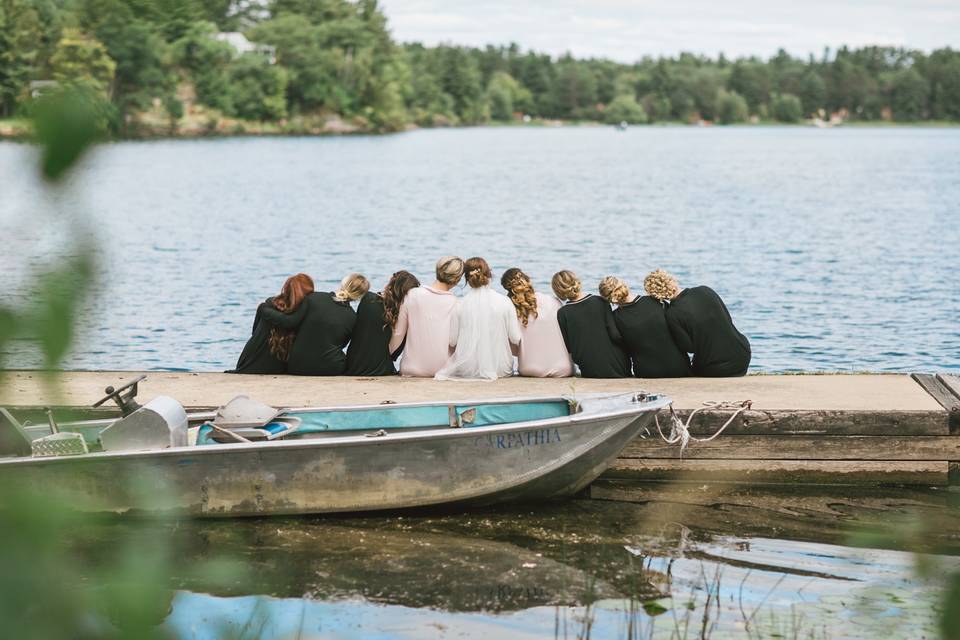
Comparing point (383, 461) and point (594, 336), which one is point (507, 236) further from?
point (383, 461)

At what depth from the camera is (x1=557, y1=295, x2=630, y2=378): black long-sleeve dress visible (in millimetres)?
10234

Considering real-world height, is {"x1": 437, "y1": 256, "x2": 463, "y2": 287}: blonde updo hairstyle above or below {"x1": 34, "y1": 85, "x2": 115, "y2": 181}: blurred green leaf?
below

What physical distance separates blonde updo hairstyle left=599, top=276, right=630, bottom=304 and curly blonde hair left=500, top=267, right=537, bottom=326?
2.02ft

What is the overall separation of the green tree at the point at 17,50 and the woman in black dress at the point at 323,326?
8283 millimetres

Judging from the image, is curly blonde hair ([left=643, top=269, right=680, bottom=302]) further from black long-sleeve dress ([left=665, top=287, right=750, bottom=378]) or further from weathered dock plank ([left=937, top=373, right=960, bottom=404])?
weathered dock plank ([left=937, top=373, right=960, bottom=404])

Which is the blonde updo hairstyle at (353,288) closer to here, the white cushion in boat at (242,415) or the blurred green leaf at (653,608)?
the white cushion in boat at (242,415)

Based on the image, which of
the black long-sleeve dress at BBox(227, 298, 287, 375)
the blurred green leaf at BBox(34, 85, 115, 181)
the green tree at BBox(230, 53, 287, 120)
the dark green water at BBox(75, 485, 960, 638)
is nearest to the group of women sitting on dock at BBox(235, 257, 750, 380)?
the black long-sleeve dress at BBox(227, 298, 287, 375)

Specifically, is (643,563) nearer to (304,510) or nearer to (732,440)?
(732,440)

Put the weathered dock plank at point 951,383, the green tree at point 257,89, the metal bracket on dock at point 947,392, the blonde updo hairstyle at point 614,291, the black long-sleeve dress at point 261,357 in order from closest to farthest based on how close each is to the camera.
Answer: the metal bracket on dock at point 947,392 → the weathered dock plank at point 951,383 → the blonde updo hairstyle at point 614,291 → the black long-sleeve dress at point 261,357 → the green tree at point 257,89

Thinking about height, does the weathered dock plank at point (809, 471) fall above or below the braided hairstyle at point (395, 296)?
below

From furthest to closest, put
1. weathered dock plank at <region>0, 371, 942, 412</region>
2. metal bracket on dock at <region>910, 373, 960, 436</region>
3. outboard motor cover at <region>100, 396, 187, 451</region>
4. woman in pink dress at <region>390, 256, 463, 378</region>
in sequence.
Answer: woman in pink dress at <region>390, 256, 463, 378</region> < weathered dock plank at <region>0, 371, 942, 412</region> < metal bracket on dock at <region>910, 373, 960, 436</region> < outboard motor cover at <region>100, 396, 187, 451</region>

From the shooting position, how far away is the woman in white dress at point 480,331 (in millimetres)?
10148

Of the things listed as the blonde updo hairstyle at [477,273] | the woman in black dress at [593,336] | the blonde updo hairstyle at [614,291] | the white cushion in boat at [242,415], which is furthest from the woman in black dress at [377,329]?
the white cushion in boat at [242,415]

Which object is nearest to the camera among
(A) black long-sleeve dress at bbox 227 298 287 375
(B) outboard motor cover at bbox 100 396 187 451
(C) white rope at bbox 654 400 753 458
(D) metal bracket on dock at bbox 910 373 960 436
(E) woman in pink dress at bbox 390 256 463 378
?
(B) outboard motor cover at bbox 100 396 187 451
